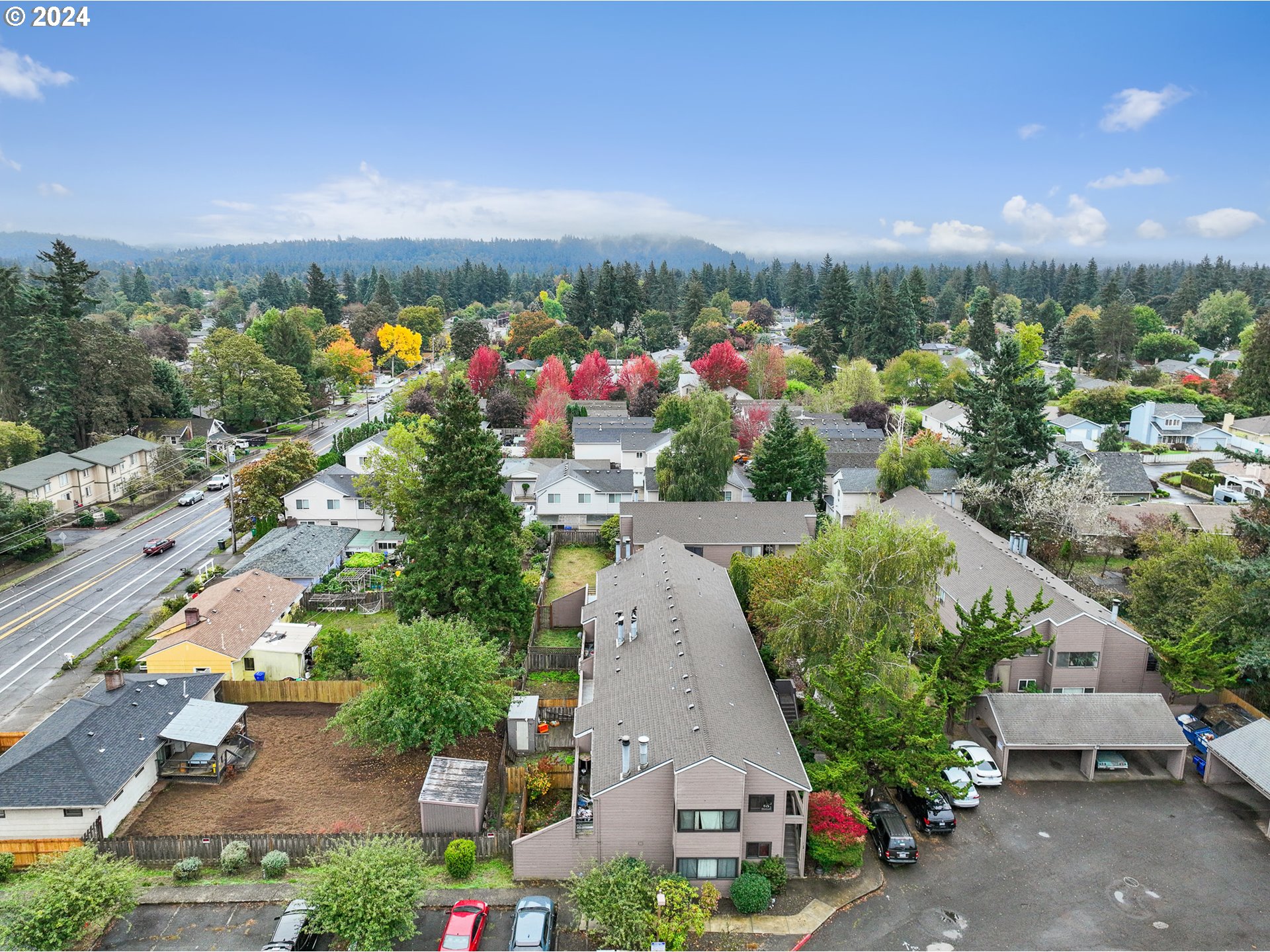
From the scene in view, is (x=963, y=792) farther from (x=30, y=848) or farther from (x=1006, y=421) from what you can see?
(x=30, y=848)

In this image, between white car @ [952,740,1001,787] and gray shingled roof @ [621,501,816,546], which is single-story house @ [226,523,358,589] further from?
white car @ [952,740,1001,787]

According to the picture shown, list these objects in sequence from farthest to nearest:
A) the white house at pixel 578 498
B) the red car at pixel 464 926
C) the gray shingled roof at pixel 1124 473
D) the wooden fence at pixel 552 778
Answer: the gray shingled roof at pixel 1124 473
the white house at pixel 578 498
the wooden fence at pixel 552 778
the red car at pixel 464 926

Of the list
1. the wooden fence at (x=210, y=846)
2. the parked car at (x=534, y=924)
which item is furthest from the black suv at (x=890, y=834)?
the wooden fence at (x=210, y=846)

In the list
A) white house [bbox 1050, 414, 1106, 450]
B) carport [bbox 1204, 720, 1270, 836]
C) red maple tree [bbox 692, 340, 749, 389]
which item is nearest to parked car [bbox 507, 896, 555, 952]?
carport [bbox 1204, 720, 1270, 836]

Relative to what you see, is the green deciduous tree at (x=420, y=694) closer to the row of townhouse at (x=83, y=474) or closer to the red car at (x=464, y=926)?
the red car at (x=464, y=926)

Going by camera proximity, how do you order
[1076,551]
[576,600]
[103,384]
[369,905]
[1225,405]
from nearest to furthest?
[369,905] < [576,600] < [1076,551] < [103,384] < [1225,405]

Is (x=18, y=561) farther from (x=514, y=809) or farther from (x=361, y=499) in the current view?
(x=514, y=809)

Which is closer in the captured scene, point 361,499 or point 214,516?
point 361,499

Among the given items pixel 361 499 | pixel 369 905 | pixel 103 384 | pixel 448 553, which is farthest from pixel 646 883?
pixel 103 384
